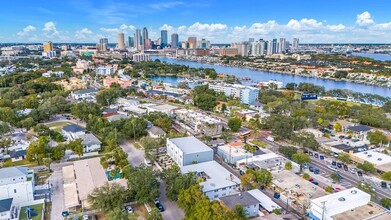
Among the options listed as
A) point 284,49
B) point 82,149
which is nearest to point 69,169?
point 82,149

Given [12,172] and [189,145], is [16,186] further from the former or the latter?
[189,145]

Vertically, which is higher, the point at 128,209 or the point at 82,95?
the point at 82,95

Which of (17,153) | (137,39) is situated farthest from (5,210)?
(137,39)

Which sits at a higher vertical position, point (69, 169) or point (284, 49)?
point (284, 49)

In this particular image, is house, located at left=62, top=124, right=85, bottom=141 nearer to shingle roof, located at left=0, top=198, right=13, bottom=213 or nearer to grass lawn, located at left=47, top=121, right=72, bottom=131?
grass lawn, located at left=47, top=121, right=72, bottom=131

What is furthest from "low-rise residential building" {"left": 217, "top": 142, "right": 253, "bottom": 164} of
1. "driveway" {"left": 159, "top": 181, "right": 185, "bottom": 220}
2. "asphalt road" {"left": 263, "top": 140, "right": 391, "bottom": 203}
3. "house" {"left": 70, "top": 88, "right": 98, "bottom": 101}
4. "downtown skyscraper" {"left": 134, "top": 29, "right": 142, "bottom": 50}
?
"downtown skyscraper" {"left": 134, "top": 29, "right": 142, "bottom": 50}

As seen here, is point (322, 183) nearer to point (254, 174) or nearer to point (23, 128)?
point (254, 174)

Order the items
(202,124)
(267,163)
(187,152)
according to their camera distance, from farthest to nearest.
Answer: (202,124) < (267,163) < (187,152)
